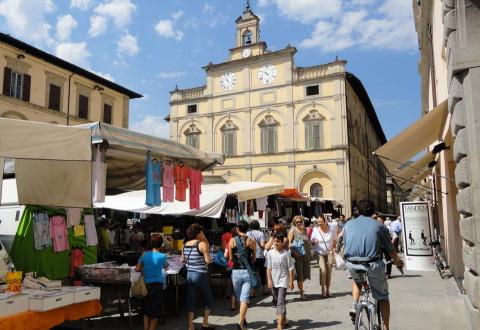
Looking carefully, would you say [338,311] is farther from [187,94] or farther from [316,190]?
[187,94]

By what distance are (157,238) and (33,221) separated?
192 centimetres

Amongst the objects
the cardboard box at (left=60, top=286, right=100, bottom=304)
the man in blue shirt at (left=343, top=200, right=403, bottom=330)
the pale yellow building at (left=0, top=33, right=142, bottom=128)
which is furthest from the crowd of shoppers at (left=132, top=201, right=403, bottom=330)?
the pale yellow building at (left=0, top=33, right=142, bottom=128)

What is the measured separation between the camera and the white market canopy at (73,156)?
14.7 ft

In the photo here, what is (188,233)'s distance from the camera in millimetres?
6020

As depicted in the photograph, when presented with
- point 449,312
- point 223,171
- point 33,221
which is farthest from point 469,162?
point 223,171

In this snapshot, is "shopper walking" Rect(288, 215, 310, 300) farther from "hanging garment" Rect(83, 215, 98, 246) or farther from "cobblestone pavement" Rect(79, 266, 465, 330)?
"hanging garment" Rect(83, 215, 98, 246)

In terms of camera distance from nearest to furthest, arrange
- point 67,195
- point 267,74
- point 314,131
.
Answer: point 67,195 → point 314,131 → point 267,74

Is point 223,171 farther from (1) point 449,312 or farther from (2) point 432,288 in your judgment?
(1) point 449,312

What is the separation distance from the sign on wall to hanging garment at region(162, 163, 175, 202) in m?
5.17

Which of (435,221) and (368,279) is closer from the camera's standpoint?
(368,279)

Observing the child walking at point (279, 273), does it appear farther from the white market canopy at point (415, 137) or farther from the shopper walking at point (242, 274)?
the white market canopy at point (415, 137)

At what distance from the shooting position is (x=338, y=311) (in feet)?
23.2

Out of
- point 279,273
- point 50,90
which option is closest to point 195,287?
point 279,273

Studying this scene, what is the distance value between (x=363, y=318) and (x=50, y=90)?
25.7 metres
